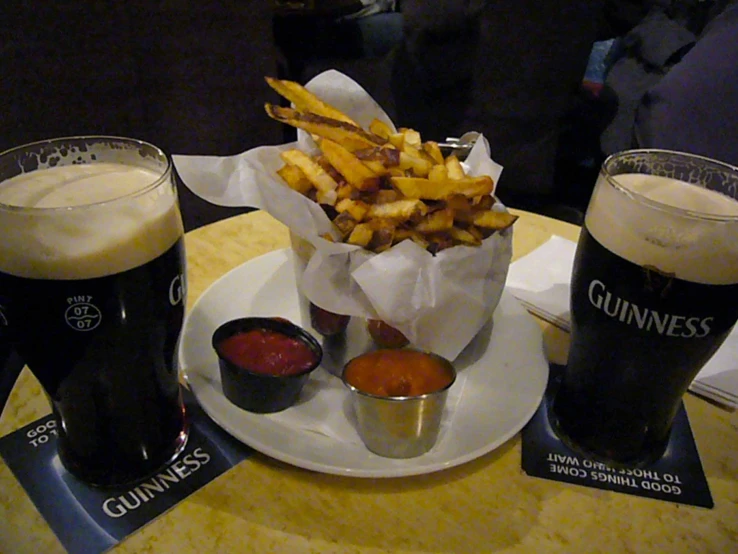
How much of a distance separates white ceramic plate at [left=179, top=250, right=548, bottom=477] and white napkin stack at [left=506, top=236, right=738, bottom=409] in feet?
0.18

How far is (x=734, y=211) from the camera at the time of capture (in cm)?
82

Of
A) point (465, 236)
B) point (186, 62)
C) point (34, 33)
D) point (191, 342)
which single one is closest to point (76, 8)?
point (34, 33)

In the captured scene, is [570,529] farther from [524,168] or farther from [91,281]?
[524,168]

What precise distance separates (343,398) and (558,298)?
49cm

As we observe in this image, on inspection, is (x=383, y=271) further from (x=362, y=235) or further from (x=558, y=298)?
(x=558, y=298)

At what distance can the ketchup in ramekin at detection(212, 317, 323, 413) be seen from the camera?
34.4 inches

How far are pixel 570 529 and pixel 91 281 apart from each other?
621 mm

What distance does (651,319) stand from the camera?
2.53 ft

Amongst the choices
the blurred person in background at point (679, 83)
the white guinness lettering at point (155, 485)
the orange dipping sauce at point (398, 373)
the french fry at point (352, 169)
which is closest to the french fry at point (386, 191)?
the french fry at point (352, 169)

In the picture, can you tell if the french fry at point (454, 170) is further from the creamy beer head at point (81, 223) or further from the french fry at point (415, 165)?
the creamy beer head at point (81, 223)

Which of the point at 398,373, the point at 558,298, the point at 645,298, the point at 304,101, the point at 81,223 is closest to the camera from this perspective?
the point at 81,223

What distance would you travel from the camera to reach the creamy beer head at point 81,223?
25.7 inches

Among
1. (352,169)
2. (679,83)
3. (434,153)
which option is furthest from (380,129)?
(679,83)

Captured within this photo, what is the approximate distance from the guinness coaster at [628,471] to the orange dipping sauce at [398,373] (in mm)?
159
